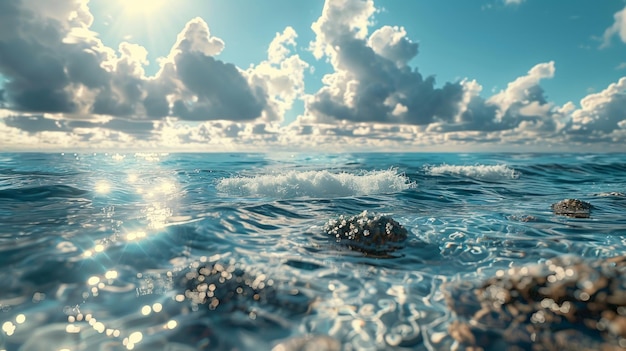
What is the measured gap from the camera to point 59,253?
5434 mm

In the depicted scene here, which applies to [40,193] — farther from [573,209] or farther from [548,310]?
[573,209]

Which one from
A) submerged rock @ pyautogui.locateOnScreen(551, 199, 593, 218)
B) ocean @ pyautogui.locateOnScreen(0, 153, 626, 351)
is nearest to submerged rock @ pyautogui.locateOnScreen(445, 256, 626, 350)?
ocean @ pyautogui.locateOnScreen(0, 153, 626, 351)

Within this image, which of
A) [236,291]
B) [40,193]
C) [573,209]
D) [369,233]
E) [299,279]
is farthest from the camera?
[40,193]

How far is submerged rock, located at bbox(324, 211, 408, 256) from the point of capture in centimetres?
605

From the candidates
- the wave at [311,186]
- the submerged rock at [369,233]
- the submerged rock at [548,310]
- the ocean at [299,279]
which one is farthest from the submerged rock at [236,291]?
the wave at [311,186]

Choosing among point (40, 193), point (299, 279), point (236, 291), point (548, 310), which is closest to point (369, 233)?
point (299, 279)

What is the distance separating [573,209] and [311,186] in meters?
9.50

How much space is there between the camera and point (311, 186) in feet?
47.4

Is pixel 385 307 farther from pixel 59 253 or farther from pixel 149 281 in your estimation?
pixel 59 253

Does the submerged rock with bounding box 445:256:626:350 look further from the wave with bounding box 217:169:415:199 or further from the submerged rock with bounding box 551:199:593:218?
the wave with bounding box 217:169:415:199

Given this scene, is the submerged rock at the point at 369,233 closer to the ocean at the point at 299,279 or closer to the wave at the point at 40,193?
the ocean at the point at 299,279

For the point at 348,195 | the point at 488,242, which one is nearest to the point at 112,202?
the point at 348,195

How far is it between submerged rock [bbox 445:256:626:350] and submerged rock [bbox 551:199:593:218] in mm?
6332

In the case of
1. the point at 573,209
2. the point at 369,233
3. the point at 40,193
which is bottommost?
the point at 573,209
